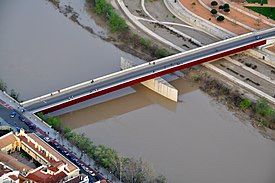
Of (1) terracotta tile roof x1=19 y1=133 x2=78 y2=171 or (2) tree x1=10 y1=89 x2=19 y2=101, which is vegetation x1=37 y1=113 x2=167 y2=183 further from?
(2) tree x1=10 y1=89 x2=19 y2=101

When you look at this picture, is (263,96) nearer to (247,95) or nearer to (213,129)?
(247,95)

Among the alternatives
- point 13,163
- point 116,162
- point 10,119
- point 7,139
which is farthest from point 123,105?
point 13,163

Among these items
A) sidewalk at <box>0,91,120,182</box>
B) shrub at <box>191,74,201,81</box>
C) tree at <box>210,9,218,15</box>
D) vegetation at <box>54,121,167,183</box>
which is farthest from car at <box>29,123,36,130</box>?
tree at <box>210,9,218,15</box>

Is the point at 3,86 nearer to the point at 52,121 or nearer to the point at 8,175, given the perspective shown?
the point at 52,121

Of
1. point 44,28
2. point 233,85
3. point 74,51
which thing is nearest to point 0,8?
point 44,28

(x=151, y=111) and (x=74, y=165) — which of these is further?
(x=151, y=111)

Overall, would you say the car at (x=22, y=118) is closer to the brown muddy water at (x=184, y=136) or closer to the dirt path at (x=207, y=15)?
the brown muddy water at (x=184, y=136)

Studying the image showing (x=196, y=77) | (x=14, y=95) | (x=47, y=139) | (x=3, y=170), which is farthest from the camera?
(x=196, y=77)
